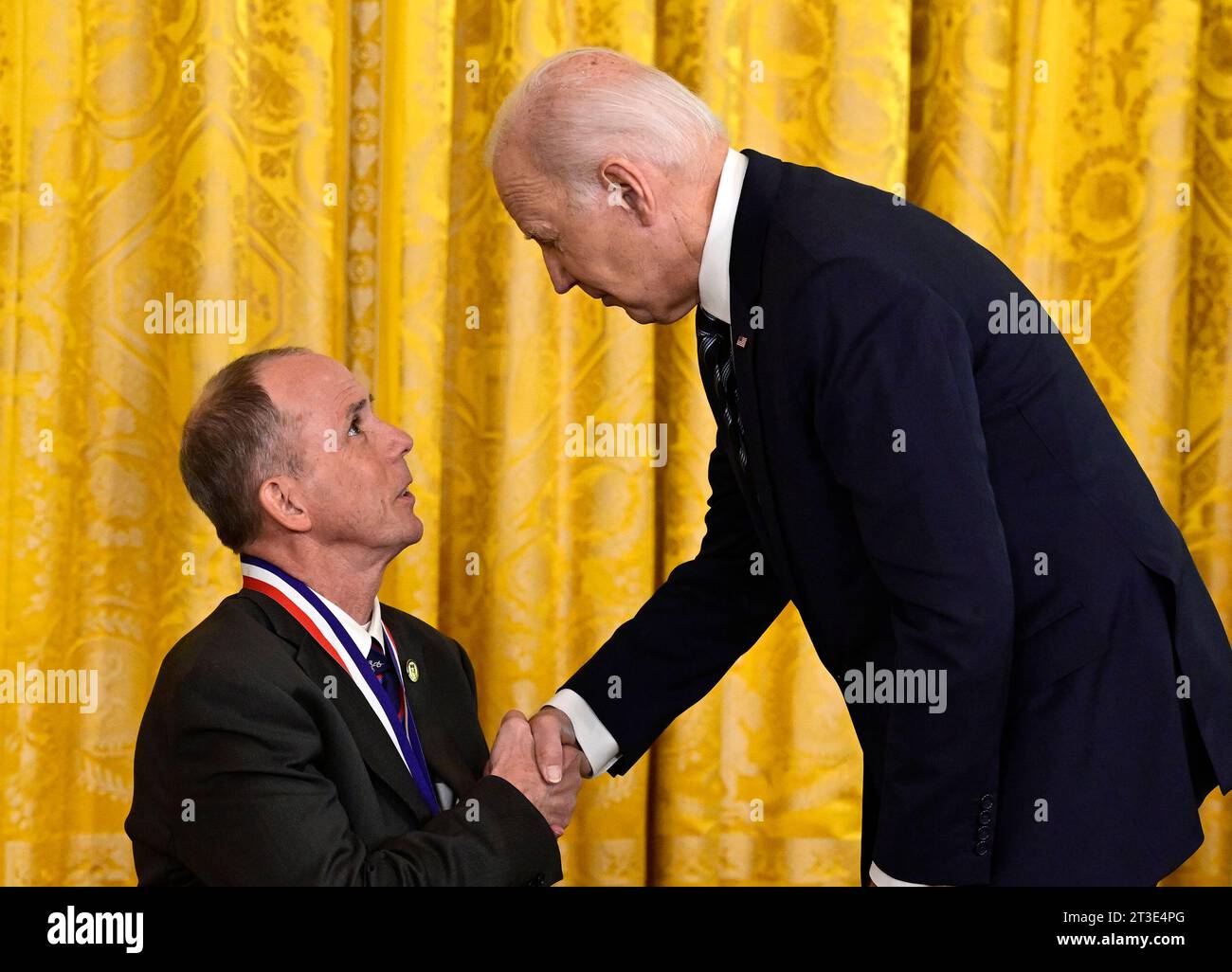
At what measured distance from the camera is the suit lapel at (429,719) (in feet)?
5.99

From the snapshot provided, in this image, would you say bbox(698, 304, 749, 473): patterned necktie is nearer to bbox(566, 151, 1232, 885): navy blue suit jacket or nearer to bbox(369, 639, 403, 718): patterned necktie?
bbox(566, 151, 1232, 885): navy blue suit jacket

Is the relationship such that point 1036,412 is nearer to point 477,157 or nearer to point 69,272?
point 477,157

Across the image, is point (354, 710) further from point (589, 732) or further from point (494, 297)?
point (494, 297)

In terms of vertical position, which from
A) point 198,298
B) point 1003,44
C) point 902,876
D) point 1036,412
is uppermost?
point 1003,44

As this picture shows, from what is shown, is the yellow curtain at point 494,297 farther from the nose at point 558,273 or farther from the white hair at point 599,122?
the white hair at point 599,122

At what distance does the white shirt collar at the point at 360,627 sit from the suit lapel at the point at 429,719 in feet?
0.24

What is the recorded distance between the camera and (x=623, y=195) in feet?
5.01

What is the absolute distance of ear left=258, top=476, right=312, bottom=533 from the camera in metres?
1.75

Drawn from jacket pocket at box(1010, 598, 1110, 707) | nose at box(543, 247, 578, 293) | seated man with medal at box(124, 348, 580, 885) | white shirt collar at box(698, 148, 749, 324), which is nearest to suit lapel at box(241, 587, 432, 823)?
seated man with medal at box(124, 348, 580, 885)

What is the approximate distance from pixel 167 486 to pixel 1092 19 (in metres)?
2.11

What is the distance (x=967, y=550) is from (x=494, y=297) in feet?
5.18

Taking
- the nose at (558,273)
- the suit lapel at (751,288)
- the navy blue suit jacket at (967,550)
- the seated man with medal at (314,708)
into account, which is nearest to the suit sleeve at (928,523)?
the navy blue suit jacket at (967,550)
